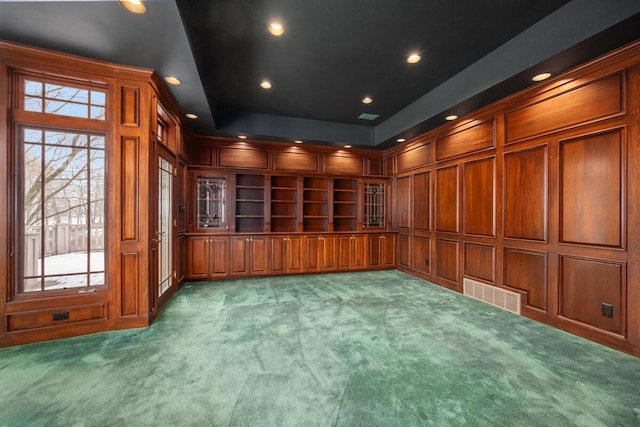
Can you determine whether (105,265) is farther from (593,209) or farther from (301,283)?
(593,209)

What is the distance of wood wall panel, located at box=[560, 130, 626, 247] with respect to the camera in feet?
8.86

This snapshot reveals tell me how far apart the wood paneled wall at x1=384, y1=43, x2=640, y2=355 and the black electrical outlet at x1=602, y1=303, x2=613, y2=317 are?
0.01 meters

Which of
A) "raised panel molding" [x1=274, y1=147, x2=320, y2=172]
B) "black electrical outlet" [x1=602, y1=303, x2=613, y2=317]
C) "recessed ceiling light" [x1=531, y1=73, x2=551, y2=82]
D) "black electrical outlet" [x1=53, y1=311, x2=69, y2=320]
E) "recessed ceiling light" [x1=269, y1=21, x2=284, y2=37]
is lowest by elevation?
"black electrical outlet" [x1=53, y1=311, x2=69, y2=320]

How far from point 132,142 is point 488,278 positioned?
5090mm

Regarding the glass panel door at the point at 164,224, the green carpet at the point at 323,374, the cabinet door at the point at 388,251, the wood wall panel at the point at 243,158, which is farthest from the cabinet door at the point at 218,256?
the cabinet door at the point at 388,251

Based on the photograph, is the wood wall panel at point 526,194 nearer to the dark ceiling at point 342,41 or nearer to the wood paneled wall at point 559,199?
the wood paneled wall at point 559,199

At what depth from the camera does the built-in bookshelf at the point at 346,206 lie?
21.4 feet

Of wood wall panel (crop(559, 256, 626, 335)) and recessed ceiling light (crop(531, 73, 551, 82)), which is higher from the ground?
recessed ceiling light (crop(531, 73, 551, 82))

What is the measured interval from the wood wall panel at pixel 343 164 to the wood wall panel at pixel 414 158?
0.92m

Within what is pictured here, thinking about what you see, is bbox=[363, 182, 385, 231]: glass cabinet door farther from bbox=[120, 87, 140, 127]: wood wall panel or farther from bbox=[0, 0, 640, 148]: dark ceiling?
bbox=[120, 87, 140, 127]: wood wall panel

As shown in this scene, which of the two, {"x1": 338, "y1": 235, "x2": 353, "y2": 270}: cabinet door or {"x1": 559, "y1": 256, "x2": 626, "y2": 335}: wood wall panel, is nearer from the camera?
{"x1": 559, "y1": 256, "x2": 626, "y2": 335}: wood wall panel

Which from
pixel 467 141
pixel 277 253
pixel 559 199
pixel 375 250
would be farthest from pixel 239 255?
pixel 559 199

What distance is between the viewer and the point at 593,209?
9.40ft

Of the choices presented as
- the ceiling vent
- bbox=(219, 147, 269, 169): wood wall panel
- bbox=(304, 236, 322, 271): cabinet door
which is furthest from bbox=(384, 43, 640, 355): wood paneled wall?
bbox=(219, 147, 269, 169): wood wall panel
